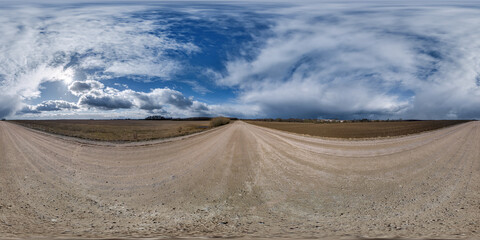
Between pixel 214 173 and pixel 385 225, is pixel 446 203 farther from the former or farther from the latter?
pixel 214 173

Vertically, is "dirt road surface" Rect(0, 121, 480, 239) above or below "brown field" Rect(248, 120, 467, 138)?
below

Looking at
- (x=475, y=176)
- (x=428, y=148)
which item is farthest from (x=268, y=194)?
(x=428, y=148)

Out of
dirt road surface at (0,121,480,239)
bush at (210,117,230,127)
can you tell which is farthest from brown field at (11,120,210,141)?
bush at (210,117,230,127)

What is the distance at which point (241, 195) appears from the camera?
5359 mm

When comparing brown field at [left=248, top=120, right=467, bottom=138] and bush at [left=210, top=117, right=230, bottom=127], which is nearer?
brown field at [left=248, top=120, right=467, bottom=138]

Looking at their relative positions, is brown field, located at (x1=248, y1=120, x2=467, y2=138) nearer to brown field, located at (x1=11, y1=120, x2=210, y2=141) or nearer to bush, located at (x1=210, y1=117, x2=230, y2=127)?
brown field, located at (x1=11, y1=120, x2=210, y2=141)

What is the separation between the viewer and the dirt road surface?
13.0 feet

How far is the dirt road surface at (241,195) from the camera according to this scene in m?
3.97

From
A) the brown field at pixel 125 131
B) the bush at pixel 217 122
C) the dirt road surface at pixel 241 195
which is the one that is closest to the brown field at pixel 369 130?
the dirt road surface at pixel 241 195

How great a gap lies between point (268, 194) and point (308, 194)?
34.8 inches

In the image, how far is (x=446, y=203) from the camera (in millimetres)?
4910

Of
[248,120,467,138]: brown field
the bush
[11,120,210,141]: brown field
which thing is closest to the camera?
[11,120,210,141]: brown field

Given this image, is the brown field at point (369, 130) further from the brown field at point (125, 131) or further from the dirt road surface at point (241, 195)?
the brown field at point (125, 131)

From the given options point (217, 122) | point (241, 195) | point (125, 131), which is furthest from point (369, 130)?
point (217, 122)
